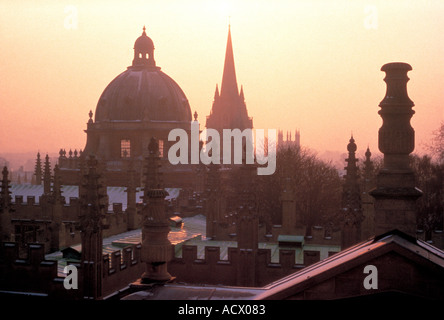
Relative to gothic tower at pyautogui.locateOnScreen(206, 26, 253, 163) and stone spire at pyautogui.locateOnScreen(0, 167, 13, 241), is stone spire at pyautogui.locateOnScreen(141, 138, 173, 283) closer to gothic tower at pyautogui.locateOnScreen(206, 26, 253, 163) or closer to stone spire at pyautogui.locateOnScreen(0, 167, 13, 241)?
stone spire at pyautogui.locateOnScreen(0, 167, 13, 241)

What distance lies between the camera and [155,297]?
301 inches

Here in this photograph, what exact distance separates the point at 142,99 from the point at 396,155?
161 ft

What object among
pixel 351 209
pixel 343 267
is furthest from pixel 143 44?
pixel 343 267

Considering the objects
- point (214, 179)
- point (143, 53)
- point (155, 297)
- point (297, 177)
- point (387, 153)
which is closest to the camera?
point (155, 297)

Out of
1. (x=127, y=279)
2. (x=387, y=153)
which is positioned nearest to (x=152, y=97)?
(x=127, y=279)

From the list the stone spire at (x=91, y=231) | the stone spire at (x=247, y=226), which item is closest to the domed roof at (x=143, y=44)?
the stone spire at (x=91, y=231)

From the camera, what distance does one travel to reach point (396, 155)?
356 inches

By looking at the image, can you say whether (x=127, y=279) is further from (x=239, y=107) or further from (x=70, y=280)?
(x=239, y=107)

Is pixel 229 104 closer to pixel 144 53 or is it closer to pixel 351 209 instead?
pixel 144 53

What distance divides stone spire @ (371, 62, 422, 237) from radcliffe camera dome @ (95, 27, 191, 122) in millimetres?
47225

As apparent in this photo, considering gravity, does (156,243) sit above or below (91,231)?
above

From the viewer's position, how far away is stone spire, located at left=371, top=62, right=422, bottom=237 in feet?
29.0

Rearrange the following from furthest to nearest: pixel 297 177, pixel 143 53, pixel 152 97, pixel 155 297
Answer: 1. pixel 143 53
2. pixel 152 97
3. pixel 297 177
4. pixel 155 297
